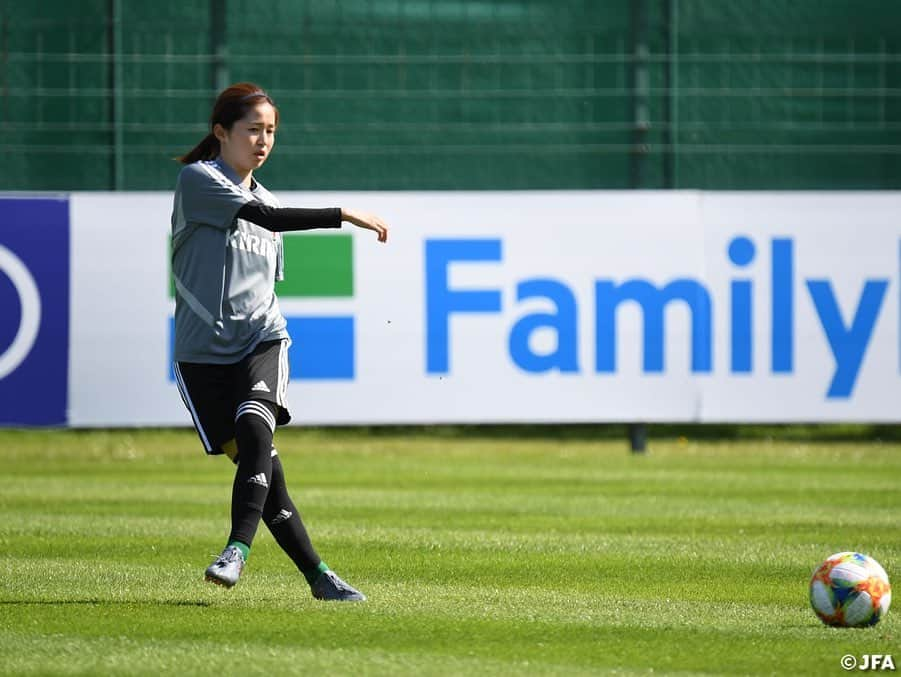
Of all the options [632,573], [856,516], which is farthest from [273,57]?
[632,573]

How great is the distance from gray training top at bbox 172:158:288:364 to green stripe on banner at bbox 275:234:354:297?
34.1 ft

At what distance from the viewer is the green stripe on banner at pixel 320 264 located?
1756 centimetres

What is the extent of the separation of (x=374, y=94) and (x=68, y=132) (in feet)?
10.9

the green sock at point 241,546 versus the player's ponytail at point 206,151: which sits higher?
the player's ponytail at point 206,151

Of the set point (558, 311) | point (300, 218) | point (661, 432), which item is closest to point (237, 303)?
point (300, 218)

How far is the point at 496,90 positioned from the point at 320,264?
3113mm

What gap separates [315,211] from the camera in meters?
6.89

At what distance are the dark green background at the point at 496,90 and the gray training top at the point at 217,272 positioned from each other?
11.8m

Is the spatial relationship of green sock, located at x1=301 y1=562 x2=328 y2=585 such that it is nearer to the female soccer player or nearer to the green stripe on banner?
the female soccer player

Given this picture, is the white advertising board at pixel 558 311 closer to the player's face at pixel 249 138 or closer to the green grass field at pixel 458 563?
the green grass field at pixel 458 563

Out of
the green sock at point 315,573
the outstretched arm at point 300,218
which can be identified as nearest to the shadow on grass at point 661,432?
the green sock at point 315,573

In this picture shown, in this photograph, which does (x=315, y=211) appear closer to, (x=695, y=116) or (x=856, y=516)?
(x=856, y=516)

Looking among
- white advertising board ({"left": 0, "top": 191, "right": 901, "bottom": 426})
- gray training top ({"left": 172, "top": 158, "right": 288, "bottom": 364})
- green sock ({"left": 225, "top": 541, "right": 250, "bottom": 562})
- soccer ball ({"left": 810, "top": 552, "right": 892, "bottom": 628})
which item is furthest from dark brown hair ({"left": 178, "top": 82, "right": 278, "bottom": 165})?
white advertising board ({"left": 0, "top": 191, "right": 901, "bottom": 426})

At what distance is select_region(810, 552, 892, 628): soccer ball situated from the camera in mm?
6598
